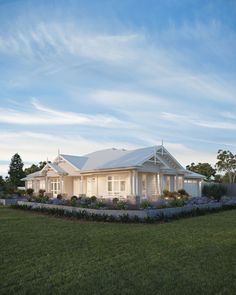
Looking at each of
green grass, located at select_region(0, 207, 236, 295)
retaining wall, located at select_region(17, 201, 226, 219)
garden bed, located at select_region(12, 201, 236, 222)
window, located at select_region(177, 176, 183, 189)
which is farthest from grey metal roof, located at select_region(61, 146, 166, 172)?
green grass, located at select_region(0, 207, 236, 295)

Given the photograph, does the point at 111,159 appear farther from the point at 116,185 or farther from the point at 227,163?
the point at 227,163

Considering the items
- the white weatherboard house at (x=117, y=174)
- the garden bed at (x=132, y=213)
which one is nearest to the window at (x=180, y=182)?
the white weatherboard house at (x=117, y=174)

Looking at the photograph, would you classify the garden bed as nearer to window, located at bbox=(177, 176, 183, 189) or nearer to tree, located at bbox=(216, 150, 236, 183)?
window, located at bbox=(177, 176, 183, 189)

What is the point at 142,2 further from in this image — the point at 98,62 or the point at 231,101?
the point at 231,101

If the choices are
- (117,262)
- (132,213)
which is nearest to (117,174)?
(132,213)

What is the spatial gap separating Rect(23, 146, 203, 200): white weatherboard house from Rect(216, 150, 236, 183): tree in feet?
130

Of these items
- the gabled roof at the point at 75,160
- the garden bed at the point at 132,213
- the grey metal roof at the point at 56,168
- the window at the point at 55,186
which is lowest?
the garden bed at the point at 132,213

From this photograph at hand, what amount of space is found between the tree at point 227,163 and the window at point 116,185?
160 ft

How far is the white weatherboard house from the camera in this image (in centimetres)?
2623

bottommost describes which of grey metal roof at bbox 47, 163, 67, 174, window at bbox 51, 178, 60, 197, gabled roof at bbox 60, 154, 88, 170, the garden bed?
the garden bed

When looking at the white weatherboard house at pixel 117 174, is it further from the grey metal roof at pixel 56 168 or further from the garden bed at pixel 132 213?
the garden bed at pixel 132 213

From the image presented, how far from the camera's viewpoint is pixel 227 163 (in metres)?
71.0

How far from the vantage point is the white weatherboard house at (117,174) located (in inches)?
1033

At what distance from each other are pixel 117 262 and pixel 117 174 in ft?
66.0
